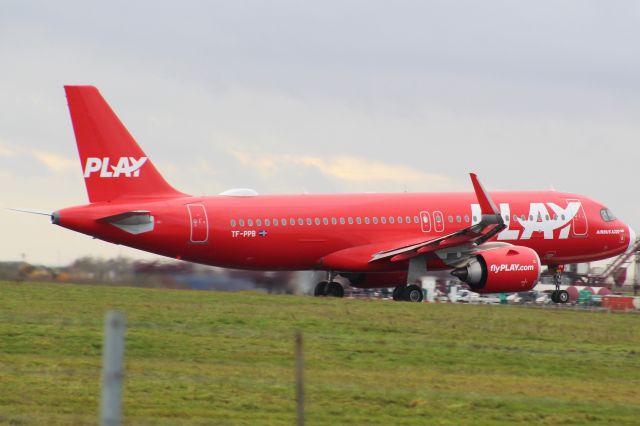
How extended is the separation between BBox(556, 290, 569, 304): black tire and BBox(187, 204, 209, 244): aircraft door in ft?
49.8

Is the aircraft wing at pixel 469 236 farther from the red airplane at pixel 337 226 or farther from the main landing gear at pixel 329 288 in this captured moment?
the main landing gear at pixel 329 288

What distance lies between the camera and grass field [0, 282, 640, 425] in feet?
56.1

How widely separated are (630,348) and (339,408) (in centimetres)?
1281

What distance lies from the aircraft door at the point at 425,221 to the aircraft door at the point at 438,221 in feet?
0.74

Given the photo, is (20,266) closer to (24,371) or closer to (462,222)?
(462,222)

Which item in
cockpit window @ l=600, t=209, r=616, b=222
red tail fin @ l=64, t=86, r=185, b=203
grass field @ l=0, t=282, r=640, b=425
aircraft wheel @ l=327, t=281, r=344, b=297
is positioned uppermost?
red tail fin @ l=64, t=86, r=185, b=203

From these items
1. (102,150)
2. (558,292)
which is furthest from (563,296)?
(102,150)

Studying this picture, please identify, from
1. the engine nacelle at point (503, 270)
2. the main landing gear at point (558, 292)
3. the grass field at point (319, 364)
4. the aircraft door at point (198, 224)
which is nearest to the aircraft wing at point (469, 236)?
the engine nacelle at point (503, 270)

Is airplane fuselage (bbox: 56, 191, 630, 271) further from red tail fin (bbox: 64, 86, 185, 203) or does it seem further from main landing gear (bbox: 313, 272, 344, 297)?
main landing gear (bbox: 313, 272, 344, 297)

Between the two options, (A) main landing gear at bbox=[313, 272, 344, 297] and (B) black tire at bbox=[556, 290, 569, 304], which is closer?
(A) main landing gear at bbox=[313, 272, 344, 297]

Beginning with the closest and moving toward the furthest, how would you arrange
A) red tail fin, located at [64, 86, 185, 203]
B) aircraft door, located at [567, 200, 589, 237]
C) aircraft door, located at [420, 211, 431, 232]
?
red tail fin, located at [64, 86, 185, 203] < aircraft door, located at [420, 211, 431, 232] < aircraft door, located at [567, 200, 589, 237]

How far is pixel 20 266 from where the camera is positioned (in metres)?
45.2

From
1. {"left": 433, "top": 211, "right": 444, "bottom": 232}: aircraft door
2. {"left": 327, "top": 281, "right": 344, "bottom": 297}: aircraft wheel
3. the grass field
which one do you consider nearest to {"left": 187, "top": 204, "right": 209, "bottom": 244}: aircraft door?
the grass field

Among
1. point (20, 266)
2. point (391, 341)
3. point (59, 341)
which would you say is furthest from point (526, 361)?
point (20, 266)
